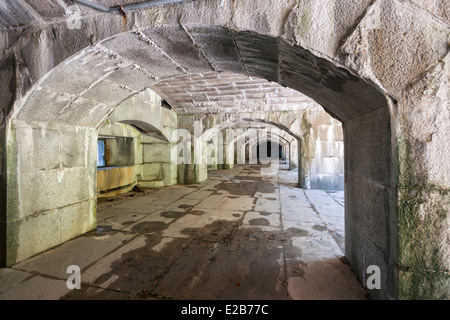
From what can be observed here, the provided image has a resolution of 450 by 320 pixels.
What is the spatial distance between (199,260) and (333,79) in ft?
7.78

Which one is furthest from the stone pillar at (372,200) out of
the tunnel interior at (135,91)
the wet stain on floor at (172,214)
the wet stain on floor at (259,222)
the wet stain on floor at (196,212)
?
the wet stain on floor at (172,214)

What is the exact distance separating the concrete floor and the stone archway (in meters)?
0.41

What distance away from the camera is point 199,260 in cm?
240

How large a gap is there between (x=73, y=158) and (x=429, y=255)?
4.02 metres

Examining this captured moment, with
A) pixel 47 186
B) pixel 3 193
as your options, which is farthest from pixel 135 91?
pixel 3 193

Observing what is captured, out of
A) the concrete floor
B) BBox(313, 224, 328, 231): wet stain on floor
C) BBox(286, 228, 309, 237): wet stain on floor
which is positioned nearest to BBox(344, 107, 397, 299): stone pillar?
the concrete floor

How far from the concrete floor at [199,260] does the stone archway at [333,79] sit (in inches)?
16.0

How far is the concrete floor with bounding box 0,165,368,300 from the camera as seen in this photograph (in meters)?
1.86

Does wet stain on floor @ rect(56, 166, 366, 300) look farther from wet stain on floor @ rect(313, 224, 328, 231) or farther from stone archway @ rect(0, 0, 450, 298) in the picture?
stone archway @ rect(0, 0, 450, 298)

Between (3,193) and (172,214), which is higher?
(3,193)

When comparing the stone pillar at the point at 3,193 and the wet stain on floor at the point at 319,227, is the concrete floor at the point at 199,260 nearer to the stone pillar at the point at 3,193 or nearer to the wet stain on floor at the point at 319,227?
the wet stain on floor at the point at 319,227

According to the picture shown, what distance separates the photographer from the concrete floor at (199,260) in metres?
1.86

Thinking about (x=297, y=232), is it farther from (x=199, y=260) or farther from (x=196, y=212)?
(x=196, y=212)
